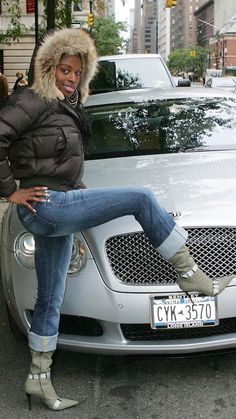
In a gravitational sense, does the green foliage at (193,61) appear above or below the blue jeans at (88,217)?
above

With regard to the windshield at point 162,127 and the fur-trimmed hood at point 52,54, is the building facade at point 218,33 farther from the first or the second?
the fur-trimmed hood at point 52,54

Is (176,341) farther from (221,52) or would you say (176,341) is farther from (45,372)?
(221,52)

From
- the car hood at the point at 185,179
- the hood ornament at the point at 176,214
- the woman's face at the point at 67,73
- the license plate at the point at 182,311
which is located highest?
the woman's face at the point at 67,73

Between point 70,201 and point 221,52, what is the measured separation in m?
132

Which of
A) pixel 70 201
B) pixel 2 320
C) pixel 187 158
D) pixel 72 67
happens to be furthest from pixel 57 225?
pixel 2 320

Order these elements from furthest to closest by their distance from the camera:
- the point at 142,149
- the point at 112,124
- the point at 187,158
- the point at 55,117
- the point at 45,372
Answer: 1. the point at 112,124
2. the point at 142,149
3. the point at 187,158
4. the point at 45,372
5. the point at 55,117

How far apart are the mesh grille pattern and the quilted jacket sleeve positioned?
107cm

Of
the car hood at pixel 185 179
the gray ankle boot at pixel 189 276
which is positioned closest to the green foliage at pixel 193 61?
the car hood at pixel 185 179

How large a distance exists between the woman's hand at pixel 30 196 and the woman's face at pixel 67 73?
1.64 feet

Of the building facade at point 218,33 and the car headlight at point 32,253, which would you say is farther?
the building facade at point 218,33

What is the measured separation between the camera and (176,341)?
10.3 feet

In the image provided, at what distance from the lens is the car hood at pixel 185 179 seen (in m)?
3.15

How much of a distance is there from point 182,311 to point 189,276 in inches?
9.7

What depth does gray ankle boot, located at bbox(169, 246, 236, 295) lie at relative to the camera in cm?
289
